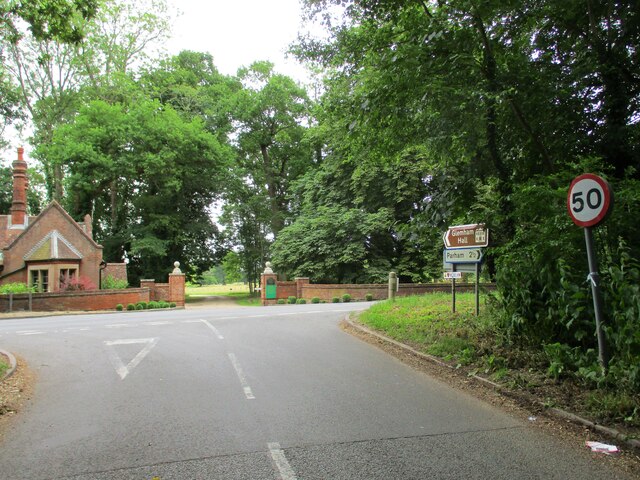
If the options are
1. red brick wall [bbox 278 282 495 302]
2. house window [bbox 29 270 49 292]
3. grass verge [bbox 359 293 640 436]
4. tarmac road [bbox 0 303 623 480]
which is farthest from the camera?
house window [bbox 29 270 49 292]

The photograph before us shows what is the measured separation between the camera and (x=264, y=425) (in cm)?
507

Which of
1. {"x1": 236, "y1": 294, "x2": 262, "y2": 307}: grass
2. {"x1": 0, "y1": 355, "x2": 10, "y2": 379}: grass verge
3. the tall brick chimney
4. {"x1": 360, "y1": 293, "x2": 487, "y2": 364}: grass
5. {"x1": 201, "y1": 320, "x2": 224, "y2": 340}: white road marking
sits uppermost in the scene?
the tall brick chimney

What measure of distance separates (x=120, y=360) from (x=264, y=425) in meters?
4.94

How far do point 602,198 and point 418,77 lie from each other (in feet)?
11.7

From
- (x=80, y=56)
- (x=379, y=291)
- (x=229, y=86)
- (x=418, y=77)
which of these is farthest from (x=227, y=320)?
(x=229, y=86)

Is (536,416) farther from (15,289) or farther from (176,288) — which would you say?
(176,288)

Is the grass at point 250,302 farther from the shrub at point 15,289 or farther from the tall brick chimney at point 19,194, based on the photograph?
the tall brick chimney at point 19,194

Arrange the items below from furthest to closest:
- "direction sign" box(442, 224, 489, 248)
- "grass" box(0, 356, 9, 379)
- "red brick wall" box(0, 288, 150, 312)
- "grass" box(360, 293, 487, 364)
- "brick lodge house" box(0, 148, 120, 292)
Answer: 1. "brick lodge house" box(0, 148, 120, 292)
2. "red brick wall" box(0, 288, 150, 312)
3. "direction sign" box(442, 224, 489, 248)
4. "grass" box(360, 293, 487, 364)
5. "grass" box(0, 356, 9, 379)

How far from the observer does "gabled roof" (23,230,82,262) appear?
97.5ft

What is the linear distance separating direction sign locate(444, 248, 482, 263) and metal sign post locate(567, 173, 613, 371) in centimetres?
430

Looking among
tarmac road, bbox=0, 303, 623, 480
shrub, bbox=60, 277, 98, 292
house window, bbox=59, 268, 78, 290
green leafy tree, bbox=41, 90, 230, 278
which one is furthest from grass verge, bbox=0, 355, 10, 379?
green leafy tree, bbox=41, 90, 230, 278

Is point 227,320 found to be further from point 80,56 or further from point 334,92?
point 80,56

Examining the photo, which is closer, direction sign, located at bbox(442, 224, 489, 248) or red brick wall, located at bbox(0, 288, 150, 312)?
direction sign, located at bbox(442, 224, 489, 248)

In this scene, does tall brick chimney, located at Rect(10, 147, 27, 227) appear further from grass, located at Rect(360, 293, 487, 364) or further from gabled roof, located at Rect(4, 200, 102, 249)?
grass, located at Rect(360, 293, 487, 364)
